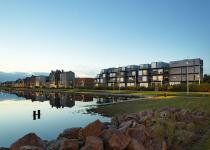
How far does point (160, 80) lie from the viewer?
130 metres

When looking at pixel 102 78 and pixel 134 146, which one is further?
pixel 102 78

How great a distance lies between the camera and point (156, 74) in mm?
131625

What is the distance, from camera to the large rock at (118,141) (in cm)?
1197

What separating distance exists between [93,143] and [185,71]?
113249 millimetres

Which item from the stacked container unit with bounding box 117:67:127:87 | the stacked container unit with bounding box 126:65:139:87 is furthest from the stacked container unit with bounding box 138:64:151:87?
the stacked container unit with bounding box 117:67:127:87

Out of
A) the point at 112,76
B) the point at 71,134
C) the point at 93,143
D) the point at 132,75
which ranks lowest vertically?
the point at 71,134

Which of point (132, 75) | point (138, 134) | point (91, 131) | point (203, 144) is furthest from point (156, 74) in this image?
point (91, 131)

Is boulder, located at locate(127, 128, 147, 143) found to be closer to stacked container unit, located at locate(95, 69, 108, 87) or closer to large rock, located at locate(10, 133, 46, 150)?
large rock, located at locate(10, 133, 46, 150)

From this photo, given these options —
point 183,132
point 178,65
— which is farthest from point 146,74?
point 183,132

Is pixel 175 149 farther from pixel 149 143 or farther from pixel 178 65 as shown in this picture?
pixel 178 65

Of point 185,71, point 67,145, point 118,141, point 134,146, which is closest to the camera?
point 67,145

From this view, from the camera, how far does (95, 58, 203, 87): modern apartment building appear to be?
381 ft

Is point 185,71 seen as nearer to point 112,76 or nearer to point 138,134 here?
point 112,76

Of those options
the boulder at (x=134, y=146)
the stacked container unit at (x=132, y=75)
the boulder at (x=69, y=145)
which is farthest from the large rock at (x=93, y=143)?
the stacked container unit at (x=132, y=75)
